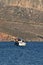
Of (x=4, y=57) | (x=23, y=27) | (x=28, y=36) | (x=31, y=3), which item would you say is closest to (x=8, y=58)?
(x=4, y=57)

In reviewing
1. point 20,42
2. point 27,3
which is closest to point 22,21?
point 27,3

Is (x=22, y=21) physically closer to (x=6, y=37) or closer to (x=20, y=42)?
(x=6, y=37)

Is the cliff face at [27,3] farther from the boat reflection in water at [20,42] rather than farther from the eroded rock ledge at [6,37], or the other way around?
the boat reflection in water at [20,42]

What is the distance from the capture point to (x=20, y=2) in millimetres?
131875

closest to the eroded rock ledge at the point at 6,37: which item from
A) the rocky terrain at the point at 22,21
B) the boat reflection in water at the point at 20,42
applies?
the rocky terrain at the point at 22,21

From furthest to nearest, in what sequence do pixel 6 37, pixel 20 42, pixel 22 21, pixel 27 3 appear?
1. pixel 27 3
2. pixel 22 21
3. pixel 6 37
4. pixel 20 42

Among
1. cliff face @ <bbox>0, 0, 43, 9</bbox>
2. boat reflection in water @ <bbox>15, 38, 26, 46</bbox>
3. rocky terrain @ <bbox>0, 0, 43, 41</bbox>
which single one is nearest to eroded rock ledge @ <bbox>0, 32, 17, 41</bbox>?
rocky terrain @ <bbox>0, 0, 43, 41</bbox>

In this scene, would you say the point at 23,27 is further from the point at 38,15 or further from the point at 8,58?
the point at 8,58

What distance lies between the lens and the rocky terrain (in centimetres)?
10250

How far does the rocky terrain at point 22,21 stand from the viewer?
10250cm

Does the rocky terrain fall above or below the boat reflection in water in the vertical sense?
below

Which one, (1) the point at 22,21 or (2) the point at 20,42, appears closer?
(2) the point at 20,42

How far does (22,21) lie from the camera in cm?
11625

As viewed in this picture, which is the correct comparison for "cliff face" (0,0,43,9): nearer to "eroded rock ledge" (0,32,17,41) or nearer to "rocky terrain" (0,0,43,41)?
"rocky terrain" (0,0,43,41)
